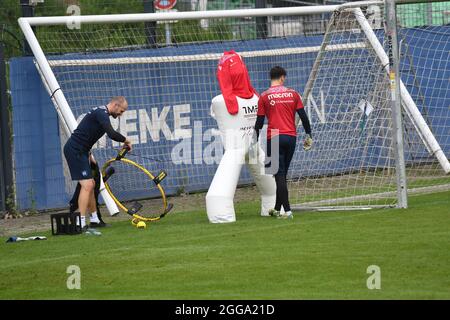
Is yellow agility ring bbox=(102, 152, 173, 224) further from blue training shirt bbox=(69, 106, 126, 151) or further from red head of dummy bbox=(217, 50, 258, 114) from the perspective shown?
red head of dummy bbox=(217, 50, 258, 114)

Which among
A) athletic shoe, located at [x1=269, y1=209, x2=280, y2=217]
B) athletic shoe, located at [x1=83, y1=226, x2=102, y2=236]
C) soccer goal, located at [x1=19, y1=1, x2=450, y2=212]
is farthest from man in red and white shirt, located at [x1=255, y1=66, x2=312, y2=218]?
athletic shoe, located at [x1=83, y1=226, x2=102, y2=236]

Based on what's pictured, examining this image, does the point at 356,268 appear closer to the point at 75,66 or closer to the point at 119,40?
the point at 75,66

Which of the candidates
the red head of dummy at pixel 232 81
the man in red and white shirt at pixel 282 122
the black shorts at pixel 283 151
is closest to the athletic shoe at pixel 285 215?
the man in red and white shirt at pixel 282 122

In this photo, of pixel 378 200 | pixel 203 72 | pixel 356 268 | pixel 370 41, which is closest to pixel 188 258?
pixel 356 268

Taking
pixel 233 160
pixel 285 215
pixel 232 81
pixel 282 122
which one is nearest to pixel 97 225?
pixel 233 160

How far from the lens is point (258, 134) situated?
48.8 ft

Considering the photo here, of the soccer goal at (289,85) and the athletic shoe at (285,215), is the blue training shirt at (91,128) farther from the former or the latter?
the athletic shoe at (285,215)

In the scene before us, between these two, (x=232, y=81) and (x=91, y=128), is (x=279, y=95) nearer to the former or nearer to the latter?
(x=232, y=81)

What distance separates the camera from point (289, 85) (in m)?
19.7

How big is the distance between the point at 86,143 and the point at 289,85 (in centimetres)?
596

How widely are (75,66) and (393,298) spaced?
10.0 m

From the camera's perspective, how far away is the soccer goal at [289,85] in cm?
1656

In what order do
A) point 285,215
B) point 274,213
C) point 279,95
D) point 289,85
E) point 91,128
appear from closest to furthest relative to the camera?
point 279,95 → point 285,215 → point 91,128 → point 274,213 → point 289,85

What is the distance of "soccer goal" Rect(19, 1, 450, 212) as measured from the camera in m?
16.6
